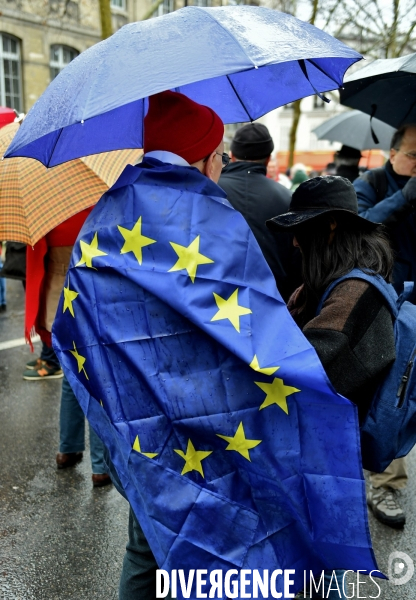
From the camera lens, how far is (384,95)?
375 centimetres

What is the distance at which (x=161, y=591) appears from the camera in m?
2.10

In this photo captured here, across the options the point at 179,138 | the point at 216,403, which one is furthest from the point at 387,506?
the point at 179,138

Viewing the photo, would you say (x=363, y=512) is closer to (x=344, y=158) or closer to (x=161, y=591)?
(x=161, y=591)

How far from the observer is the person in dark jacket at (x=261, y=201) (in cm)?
377

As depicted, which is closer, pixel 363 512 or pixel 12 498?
pixel 363 512

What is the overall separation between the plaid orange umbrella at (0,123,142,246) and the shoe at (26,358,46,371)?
2.97 m

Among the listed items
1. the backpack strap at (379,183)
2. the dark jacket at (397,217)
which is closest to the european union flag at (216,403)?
the dark jacket at (397,217)

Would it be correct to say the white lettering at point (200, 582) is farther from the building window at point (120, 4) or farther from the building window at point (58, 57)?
the building window at point (120, 4)

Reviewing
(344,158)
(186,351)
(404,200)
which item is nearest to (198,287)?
(186,351)

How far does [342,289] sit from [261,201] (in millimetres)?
1831

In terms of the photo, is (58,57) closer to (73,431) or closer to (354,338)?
(73,431)

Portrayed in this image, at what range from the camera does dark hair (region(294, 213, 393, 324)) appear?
2.13 metres

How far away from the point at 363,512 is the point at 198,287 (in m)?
0.75

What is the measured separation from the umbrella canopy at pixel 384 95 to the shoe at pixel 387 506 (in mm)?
2110
